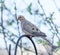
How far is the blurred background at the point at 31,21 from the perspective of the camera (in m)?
→ 2.32

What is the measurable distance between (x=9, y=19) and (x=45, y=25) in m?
0.33

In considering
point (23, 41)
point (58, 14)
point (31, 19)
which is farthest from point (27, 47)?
point (58, 14)

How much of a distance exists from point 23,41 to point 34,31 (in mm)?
500

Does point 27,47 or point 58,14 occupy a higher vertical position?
point 58,14

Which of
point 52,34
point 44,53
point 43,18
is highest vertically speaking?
point 43,18

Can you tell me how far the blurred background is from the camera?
2.32 meters

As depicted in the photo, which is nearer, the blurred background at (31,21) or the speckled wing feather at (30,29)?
the speckled wing feather at (30,29)

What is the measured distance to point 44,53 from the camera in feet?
7.75

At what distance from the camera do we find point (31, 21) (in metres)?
2.32

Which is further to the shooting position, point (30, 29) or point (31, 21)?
point (31, 21)

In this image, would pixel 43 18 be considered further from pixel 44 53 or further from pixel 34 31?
pixel 34 31

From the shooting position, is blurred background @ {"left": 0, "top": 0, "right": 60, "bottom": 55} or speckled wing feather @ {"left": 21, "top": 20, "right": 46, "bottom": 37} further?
blurred background @ {"left": 0, "top": 0, "right": 60, "bottom": 55}

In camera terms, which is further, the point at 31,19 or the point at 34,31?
the point at 31,19

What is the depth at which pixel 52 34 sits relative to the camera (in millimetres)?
2350
